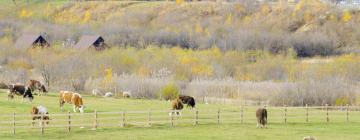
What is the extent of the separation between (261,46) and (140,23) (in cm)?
3529

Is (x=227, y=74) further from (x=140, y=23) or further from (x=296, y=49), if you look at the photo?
(x=140, y=23)

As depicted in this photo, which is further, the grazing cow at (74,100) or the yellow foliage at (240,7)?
the yellow foliage at (240,7)

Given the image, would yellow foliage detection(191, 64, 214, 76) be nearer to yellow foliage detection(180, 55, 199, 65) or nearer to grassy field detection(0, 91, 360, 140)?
yellow foliage detection(180, 55, 199, 65)

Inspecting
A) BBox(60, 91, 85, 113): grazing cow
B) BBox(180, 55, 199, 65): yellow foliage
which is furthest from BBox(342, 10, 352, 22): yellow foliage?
BBox(60, 91, 85, 113): grazing cow

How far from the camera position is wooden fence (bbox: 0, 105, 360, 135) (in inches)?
1462

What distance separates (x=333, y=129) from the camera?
39750mm

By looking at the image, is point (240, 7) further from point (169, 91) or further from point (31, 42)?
point (169, 91)

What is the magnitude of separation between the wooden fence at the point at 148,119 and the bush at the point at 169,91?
1757cm

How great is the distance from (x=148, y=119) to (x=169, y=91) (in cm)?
2711

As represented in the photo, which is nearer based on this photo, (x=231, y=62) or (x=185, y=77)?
(x=185, y=77)

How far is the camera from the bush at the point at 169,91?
2608 inches

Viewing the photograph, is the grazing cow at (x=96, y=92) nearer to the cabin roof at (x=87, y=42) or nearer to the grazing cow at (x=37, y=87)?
the grazing cow at (x=37, y=87)

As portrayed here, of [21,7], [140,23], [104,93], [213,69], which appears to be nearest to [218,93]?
[104,93]

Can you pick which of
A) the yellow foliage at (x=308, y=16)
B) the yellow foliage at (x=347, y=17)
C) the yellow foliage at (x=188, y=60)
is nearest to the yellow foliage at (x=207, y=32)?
the yellow foliage at (x=308, y=16)
